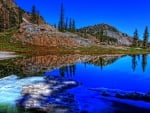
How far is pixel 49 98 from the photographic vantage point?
24125 millimetres

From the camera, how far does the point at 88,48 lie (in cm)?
12669

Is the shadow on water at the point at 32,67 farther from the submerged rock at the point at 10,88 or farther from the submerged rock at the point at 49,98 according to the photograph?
the submerged rock at the point at 49,98

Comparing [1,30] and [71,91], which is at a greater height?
[1,30]

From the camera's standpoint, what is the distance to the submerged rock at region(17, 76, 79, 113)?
816 inches

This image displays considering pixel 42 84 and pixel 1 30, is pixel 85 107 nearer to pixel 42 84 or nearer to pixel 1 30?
pixel 42 84

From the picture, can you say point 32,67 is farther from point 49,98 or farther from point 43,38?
point 43,38

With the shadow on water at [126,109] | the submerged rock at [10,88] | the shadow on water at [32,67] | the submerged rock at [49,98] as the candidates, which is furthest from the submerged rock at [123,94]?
the shadow on water at [32,67]

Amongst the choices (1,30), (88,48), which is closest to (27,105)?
(88,48)

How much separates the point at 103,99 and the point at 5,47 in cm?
7653

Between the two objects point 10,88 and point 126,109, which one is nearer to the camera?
point 126,109

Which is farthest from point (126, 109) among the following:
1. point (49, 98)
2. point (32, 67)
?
point (32, 67)

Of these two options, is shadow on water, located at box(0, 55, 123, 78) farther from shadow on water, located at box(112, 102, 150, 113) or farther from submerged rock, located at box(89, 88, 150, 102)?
shadow on water, located at box(112, 102, 150, 113)

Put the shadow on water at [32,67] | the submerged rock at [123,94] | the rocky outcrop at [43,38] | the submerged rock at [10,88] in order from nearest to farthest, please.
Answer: the submerged rock at [10,88] → the submerged rock at [123,94] → the shadow on water at [32,67] → the rocky outcrop at [43,38]

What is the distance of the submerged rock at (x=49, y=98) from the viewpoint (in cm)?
2073
